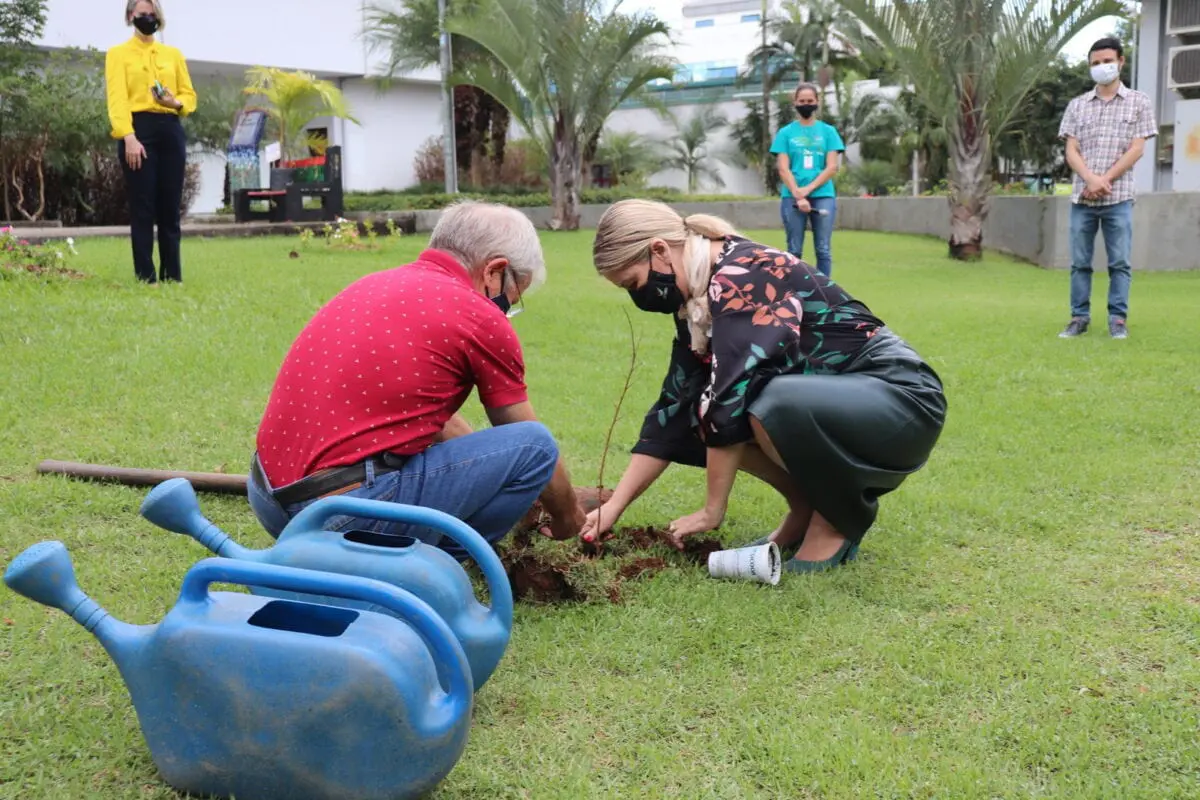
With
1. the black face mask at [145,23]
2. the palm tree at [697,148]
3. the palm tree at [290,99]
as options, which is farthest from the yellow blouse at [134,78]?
the palm tree at [697,148]

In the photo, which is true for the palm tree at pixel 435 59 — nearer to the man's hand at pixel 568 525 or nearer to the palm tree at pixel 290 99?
the palm tree at pixel 290 99

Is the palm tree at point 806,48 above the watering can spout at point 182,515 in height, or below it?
above

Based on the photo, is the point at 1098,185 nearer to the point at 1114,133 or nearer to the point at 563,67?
the point at 1114,133

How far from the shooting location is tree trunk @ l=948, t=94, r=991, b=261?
537 inches

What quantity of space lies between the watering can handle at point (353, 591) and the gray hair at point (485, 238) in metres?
1.24

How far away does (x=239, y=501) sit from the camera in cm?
427

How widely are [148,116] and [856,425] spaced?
20.5ft

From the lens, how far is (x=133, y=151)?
770 centimetres

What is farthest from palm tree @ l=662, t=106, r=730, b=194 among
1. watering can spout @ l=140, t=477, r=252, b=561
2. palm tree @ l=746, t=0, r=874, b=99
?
watering can spout @ l=140, t=477, r=252, b=561

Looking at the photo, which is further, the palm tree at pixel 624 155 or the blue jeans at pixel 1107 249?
the palm tree at pixel 624 155

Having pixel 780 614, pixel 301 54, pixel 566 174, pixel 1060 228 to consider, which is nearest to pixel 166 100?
pixel 780 614

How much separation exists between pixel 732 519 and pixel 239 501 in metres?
1.82

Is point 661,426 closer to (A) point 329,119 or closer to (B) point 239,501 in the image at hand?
(B) point 239,501

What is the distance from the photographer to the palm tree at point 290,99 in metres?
22.1
